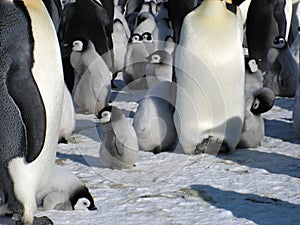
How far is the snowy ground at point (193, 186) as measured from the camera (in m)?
4.21

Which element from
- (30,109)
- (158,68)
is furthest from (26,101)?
(158,68)

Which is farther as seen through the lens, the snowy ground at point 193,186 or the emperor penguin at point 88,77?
the emperor penguin at point 88,77

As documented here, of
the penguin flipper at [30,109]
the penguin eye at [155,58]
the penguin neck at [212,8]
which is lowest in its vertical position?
the penguin eye at [155,58]

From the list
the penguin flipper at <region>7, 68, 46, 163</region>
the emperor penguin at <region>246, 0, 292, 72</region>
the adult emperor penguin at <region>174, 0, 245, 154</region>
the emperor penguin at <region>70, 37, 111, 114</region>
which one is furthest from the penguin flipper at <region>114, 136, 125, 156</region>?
the emperor penguin at <region>246, 0, 292, 72</region>

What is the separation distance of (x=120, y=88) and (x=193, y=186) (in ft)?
12.6

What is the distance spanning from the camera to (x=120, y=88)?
8547 mm

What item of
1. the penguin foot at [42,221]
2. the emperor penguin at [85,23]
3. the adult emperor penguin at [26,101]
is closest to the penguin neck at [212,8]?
the adult emperor penguin at [26,101]

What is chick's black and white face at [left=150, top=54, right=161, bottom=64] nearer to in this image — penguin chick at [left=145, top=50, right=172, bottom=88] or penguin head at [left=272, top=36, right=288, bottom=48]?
penguin chick at [left=145, top=50, right=172, bottom=88]

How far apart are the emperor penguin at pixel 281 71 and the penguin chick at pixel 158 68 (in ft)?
3.39

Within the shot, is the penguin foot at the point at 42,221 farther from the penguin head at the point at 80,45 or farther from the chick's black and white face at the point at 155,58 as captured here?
the chick's black and white face at the point at 155,58

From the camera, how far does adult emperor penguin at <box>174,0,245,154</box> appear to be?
552cm

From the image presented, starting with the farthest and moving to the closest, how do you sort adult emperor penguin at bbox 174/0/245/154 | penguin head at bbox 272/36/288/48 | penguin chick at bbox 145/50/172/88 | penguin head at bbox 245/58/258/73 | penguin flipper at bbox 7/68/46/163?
penguin head at bbox 272/36/288/48
penguin chick at bbox 145/50/172/88
penguin head at bbox 245/58/258/73
adult emperor penguin at bbox 174/0/245/154
penguin flipper at bbox 7/68/46/163

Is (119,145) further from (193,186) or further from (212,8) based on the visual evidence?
(212,8)

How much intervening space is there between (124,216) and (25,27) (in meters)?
1.15
